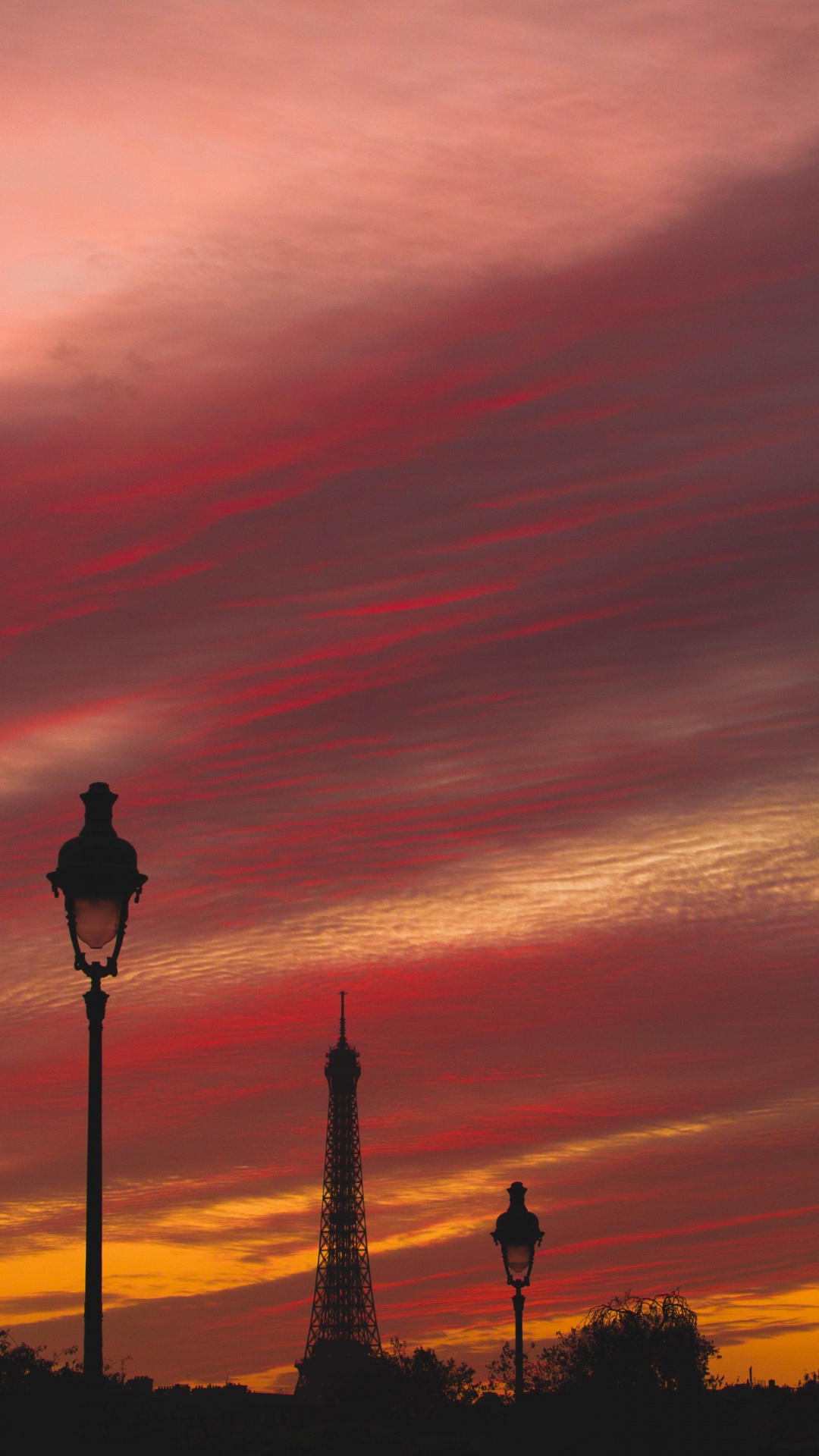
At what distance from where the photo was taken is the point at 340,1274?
174 metres

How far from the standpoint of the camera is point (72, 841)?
53.5ft

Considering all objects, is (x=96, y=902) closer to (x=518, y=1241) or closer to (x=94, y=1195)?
(x=94, y=1195)

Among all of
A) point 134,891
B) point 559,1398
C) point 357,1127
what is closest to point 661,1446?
point 559,1398

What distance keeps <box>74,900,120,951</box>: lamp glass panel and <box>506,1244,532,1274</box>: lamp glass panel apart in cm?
1775

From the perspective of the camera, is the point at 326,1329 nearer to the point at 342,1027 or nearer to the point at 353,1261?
the point at 353,1261

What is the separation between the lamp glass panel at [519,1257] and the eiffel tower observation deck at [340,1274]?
14117 cm

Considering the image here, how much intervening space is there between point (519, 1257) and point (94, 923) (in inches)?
706

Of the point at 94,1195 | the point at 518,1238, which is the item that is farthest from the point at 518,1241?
the point at 94,1195

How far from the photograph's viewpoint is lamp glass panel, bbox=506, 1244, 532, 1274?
31953 millimetres

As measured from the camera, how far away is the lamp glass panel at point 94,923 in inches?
634

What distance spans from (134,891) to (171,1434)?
55617mm

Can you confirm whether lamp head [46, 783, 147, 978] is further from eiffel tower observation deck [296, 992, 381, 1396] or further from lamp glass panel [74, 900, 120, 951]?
eiffel tower observation deck [296, 992, 381, 1396]

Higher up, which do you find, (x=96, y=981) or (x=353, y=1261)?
(x=353, y=1261)

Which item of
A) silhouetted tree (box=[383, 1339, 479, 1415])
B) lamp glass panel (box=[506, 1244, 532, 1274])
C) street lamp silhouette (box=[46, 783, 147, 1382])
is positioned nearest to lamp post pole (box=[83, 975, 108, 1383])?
street lamp silhouette (box=[46, 783, 147, 1382])
